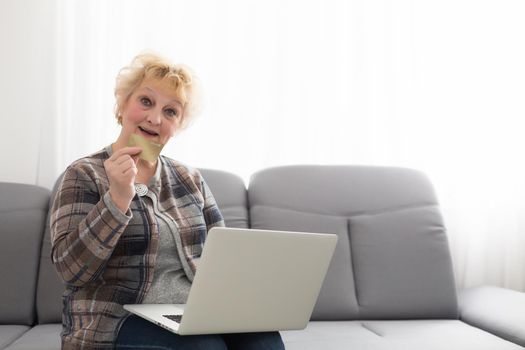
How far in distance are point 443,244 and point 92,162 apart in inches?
50.5

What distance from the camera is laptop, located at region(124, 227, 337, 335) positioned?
3.29 ft

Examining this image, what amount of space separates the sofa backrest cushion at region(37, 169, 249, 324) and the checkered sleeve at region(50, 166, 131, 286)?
600mm

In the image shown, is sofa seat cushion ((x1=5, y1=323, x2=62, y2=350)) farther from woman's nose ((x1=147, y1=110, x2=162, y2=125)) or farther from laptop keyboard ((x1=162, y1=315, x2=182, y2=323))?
woman's nose ((x1=147, y1=110, x2=162, y2=125))

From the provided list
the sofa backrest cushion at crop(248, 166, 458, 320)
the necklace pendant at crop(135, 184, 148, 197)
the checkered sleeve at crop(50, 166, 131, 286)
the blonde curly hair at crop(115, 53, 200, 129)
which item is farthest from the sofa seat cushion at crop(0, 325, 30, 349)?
the sofa backrest cushion at crop(248, 166, 458, 320)

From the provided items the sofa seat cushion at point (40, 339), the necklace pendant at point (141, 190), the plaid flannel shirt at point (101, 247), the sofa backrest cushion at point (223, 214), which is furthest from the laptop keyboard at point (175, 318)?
the sofa backrest cushion at point (223, 214)

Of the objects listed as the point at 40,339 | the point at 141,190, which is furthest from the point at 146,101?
the point at 40,339

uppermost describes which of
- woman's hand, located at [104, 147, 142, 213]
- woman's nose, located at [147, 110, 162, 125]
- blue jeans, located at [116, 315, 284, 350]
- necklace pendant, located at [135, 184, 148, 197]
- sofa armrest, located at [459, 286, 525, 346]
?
woman's nose, located at [147, 110, 162, 125]

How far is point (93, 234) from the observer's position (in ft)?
3.79

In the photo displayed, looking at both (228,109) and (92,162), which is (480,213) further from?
(92,162)

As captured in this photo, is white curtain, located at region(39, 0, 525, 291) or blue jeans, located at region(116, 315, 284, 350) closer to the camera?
blue jeans, located at region(116, 315, 284, 350)

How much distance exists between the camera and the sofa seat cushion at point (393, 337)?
4.97ft

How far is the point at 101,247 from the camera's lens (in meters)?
1.17

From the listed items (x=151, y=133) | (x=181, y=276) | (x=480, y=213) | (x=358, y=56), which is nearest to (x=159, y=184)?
(x=151, y=133)

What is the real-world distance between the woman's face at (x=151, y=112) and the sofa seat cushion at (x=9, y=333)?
0.63 metres
